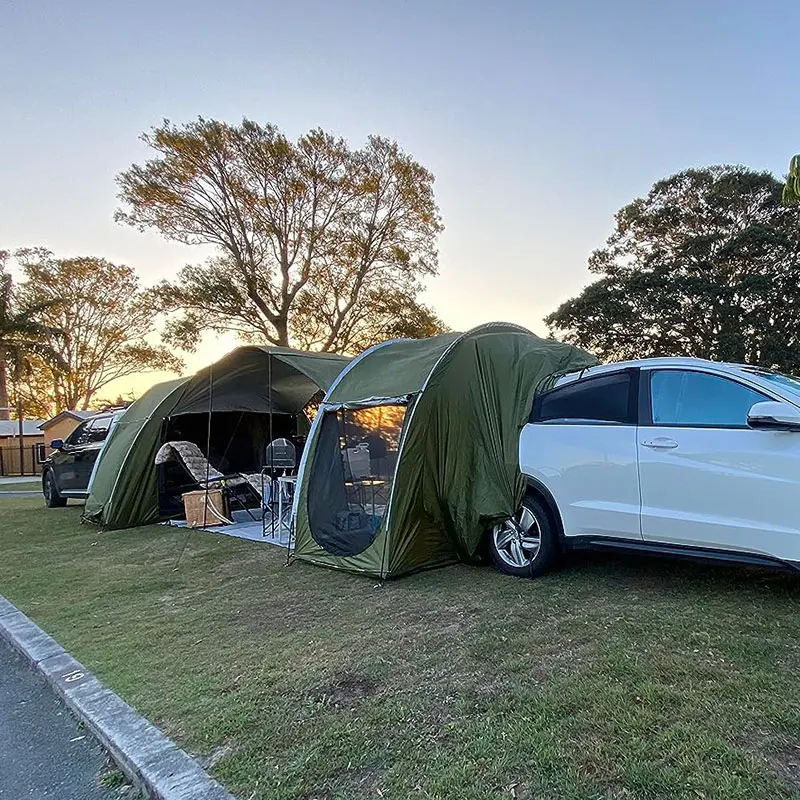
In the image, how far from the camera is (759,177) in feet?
71.7

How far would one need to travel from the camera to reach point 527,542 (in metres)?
5.02

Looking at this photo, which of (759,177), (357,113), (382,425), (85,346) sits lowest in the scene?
(382,425)

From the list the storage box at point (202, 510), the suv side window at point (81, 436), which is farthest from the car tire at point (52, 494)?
the storage box at point (202, 510)

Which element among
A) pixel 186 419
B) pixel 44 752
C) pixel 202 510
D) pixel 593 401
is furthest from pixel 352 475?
pixel 186 419

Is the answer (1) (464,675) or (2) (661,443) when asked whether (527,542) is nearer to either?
(2) (661,443)

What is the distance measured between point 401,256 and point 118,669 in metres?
22.9

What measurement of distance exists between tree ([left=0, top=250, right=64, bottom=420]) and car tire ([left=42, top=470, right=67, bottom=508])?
59.7 ft

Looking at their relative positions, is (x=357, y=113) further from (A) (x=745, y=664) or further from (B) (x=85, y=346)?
(B) (x=85, y=346)

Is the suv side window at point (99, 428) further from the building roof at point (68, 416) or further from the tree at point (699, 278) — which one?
the tree at point (699, 278)

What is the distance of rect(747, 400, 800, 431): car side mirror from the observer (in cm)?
374

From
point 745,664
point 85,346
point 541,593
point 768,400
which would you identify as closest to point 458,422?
point 541,593

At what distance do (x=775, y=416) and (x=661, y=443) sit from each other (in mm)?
754

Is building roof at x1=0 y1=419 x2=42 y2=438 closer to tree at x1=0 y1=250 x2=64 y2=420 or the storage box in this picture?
tree at x1=0 y1=250 x2=64 y2=420

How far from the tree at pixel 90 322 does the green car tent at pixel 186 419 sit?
71.4ft
